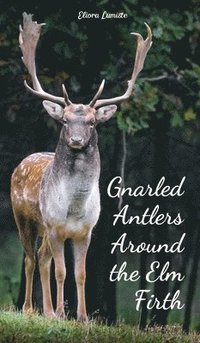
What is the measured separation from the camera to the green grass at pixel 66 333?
13094 millimetres

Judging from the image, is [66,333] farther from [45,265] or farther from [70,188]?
[45,265]

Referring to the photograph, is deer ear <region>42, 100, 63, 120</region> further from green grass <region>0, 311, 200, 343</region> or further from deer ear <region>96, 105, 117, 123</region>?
green grass <region>0, 311, 200, 343</region>

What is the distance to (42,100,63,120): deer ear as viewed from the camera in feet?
44.5

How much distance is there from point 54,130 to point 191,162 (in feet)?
13.2

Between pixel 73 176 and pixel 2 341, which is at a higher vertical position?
pixel 73 176

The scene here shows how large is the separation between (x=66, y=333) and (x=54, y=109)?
5.86 feet

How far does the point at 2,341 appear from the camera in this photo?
12.8m

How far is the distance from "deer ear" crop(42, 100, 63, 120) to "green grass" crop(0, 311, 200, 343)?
163cm

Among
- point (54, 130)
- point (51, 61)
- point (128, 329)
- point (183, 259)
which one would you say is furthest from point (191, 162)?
point (128, 329)

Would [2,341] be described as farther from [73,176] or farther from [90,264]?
[90,264]

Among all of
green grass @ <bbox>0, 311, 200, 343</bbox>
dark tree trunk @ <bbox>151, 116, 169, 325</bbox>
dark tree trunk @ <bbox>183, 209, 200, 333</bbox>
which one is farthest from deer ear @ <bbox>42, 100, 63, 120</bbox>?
dark tree trunk @ <bbox>183, 209, 200, 333</bbox>

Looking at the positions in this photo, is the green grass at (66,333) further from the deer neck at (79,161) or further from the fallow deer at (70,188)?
the deer neck at (79,161)

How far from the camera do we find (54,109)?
13.6 m

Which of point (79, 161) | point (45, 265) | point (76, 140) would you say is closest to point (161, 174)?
point (45, 265)
